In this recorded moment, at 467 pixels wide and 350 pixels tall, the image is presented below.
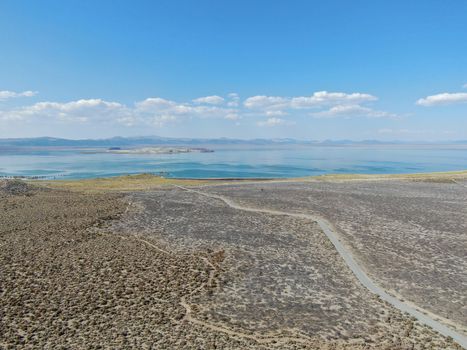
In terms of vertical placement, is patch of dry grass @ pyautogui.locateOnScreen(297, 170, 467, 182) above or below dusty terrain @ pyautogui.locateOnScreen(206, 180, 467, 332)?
above

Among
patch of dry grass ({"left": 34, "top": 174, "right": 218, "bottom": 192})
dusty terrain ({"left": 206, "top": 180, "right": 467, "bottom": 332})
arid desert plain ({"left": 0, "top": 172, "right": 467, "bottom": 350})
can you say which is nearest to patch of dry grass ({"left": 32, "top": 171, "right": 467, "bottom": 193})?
patch of dry grass ({"left": 34, "top": 174, "right": 218, "bottom": 192})

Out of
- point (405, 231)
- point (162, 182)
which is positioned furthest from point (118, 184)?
point (405, 231)

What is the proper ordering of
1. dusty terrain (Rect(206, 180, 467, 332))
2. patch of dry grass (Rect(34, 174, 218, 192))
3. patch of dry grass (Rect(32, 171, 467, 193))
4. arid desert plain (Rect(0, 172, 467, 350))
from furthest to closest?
patch of dry grass (Rect(32, 171, 467, 193)), patch of dry grass (Rect(34, 174, 218, 192)), dusty terrain (Rect(206, 180, 467, 332)), arid desert plain (Rect(0, 172, 467, 350))

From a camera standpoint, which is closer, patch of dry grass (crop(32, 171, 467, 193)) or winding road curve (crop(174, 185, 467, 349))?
winding road curve (crop(174, 185, 467, 349))

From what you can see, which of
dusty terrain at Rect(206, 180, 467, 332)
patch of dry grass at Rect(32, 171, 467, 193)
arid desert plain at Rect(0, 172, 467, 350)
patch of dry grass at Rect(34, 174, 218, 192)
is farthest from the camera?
patch of dry grass at Rect(32, 171, 467, 193)

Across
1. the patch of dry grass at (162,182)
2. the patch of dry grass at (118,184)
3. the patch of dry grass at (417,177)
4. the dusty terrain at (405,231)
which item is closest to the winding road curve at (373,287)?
the dusty terrain at (405,231)

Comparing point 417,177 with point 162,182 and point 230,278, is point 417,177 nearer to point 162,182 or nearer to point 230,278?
point 162,182

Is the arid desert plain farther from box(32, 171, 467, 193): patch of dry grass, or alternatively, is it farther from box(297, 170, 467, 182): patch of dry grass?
box(297, 170, 467, 182): patch of dry grass

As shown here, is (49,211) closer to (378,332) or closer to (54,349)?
(54,349)
